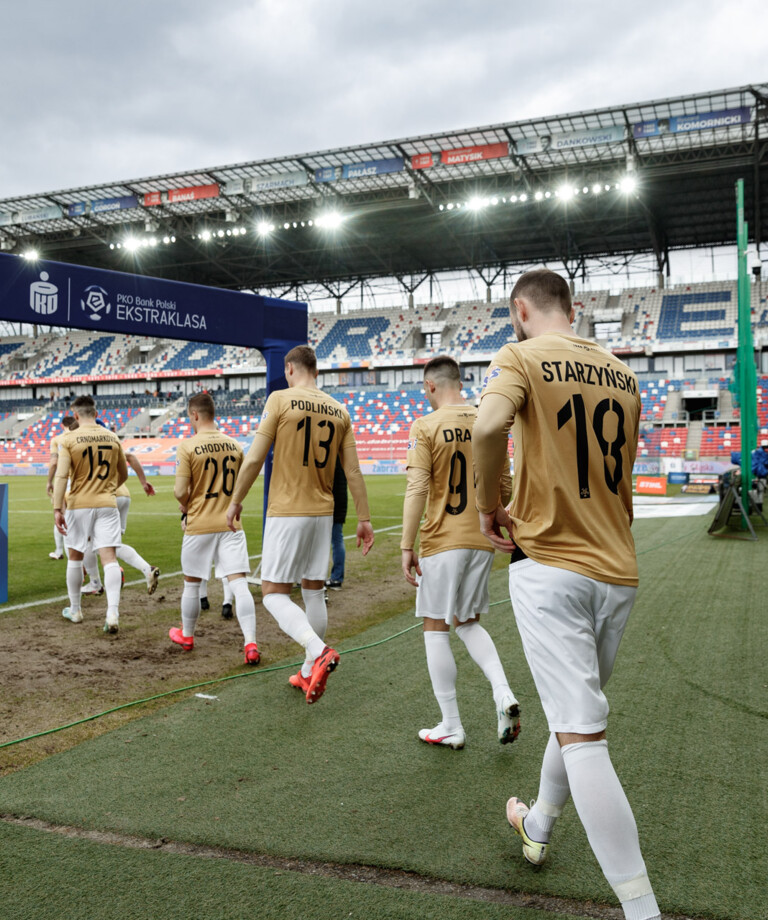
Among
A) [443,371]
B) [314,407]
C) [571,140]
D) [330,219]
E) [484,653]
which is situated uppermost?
[571,140]

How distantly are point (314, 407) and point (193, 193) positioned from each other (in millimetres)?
36820

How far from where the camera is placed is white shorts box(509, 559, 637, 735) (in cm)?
202

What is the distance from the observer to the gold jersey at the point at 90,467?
6.37 metres

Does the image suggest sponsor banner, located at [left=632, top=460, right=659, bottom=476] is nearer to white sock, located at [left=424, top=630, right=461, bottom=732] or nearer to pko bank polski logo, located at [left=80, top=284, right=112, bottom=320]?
pko bank polski logo, located at [left=80, top=284, right=112, bottom=320]

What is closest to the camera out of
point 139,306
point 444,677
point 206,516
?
point 444,677

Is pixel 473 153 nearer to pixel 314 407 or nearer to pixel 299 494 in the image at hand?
pixel 314 407

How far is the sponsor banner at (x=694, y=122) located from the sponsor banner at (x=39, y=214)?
30828 millimetres

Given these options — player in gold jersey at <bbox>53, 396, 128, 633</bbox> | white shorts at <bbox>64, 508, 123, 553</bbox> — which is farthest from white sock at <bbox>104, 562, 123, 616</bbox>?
white shorts at <bbox>64, 508, 123, 553</bbox>

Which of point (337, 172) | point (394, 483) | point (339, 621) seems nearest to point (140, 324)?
point (339, 621)

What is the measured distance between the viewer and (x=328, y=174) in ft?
115

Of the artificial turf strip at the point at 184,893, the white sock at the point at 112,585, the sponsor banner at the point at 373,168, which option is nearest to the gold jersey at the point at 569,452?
the artificial turf strip at the point at 184,893

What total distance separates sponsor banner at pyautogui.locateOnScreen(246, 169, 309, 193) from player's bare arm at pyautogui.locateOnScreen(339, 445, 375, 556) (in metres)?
33.9

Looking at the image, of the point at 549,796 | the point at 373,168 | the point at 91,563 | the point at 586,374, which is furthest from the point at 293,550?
the point at 373,168

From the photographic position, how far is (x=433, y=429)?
367 cm
